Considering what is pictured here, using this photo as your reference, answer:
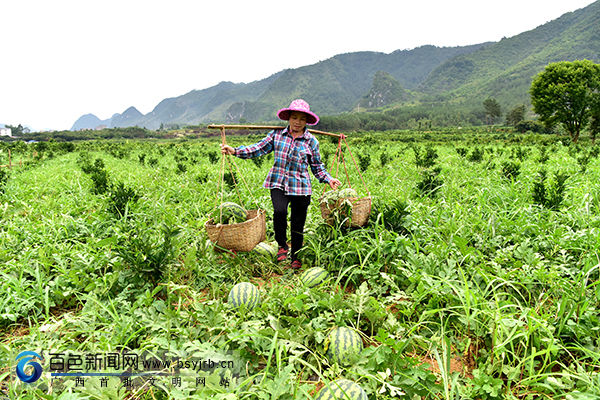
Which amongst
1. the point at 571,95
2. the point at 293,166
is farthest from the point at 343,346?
the point at 571,95

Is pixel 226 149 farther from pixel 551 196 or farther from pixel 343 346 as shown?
pixel 551 196

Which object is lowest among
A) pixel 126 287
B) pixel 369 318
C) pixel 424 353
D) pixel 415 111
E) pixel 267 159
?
pixel 424 353

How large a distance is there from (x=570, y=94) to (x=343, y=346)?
39642 millimetres

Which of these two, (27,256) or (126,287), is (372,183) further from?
(27,256)

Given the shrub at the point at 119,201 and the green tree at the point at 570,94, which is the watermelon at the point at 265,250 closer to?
the shrub at the point at 119,201

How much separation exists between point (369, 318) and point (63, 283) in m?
3.15

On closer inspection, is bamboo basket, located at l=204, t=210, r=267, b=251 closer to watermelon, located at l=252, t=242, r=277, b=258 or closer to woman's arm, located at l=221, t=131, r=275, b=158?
watermelon, located at l=252, t=242, r=277, b=258

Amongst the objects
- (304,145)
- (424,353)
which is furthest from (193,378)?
(304,145)

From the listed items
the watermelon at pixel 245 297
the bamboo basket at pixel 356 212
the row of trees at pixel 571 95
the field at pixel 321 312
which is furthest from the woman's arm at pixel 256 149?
the row of trees at pixel 571 95

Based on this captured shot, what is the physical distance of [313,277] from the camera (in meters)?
3.27

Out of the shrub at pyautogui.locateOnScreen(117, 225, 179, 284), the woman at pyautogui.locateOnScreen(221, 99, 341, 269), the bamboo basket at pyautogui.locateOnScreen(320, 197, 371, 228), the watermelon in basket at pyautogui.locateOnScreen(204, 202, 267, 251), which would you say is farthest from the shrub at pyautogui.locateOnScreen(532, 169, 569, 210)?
the shrub at pyautogui.locateOnScreen(117, 225, 179, 284)

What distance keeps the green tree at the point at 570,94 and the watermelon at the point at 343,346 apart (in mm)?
38222

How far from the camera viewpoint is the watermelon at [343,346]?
2.22 meters

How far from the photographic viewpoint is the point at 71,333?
2449mm
